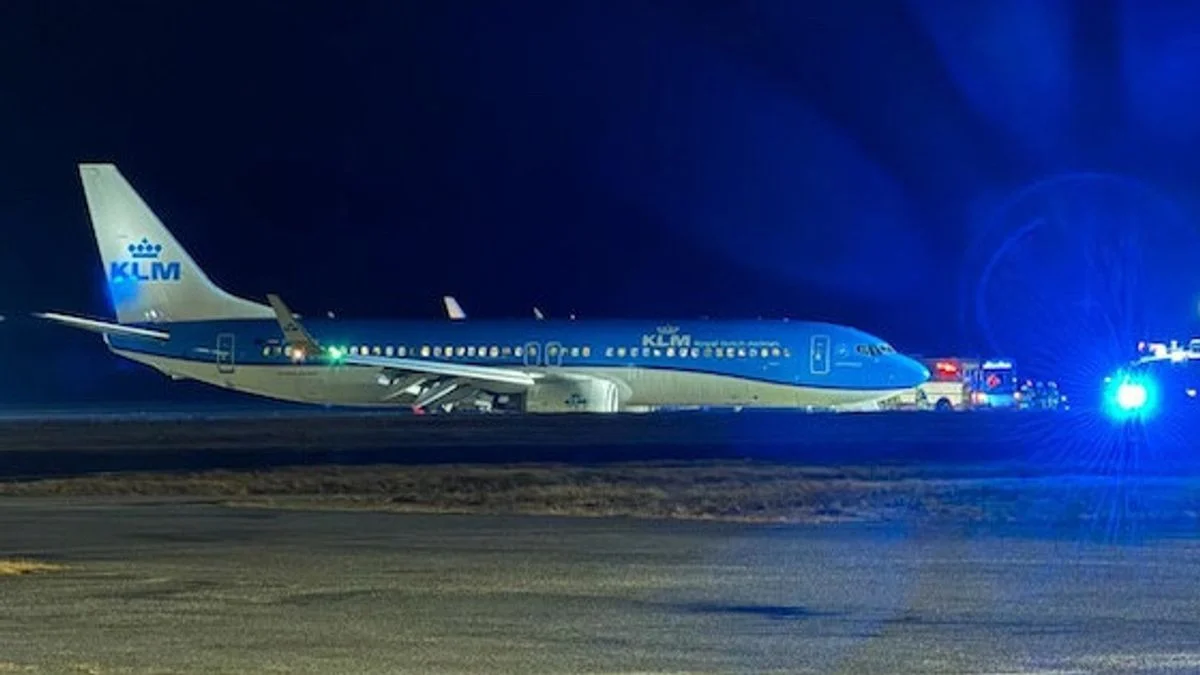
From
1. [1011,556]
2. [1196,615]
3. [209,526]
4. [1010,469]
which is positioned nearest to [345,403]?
[1010,469]

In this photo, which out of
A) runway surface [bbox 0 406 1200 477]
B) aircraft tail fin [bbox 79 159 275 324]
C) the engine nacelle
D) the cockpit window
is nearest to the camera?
runway surface [bbox 0 406 1200 477]

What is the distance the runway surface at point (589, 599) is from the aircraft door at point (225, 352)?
40.9 meters

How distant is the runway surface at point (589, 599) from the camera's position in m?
13.6

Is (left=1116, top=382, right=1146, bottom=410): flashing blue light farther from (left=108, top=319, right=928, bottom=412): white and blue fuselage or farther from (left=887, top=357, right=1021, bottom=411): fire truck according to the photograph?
(left=887, top=357, right=1021, bottom=411): fire truck

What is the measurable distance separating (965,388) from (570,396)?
22.9 m

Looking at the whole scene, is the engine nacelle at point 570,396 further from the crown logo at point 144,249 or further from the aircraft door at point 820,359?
the crown logo at point 144,249

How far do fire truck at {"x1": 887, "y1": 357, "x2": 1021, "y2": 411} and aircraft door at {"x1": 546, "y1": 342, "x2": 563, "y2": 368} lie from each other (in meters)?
15.4

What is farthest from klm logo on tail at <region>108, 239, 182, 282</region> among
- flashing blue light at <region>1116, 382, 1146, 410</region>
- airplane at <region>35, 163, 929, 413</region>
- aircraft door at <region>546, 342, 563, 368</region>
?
flashing blue light at <region>1116, 382, 1146, 410</region>

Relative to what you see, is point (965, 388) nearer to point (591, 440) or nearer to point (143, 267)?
point (143, 267)

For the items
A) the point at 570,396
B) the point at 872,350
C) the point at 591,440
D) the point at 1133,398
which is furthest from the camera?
the point at 872,350

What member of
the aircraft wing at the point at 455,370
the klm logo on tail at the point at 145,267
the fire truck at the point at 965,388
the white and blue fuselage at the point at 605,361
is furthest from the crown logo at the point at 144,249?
the fire truck at the point at 965,388

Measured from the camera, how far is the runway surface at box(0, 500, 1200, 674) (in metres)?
13.6

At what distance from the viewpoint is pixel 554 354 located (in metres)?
64.7

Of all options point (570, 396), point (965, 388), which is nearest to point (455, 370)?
point (570, 396)
